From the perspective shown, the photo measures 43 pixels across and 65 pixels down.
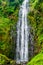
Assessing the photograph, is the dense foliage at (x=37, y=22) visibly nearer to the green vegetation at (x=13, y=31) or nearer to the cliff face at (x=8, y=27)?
the green vegetation at (x=13, y=31)

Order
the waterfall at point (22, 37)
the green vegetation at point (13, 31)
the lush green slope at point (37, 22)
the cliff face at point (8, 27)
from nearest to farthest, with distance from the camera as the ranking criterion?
the green vegetation at point (13, 31) → the lush green slope at point (37, 22) → the cliff face at point (8, 27) → the waterfall at point (22, 37)

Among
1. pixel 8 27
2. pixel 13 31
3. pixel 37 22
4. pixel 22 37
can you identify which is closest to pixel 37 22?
pixel 37 22

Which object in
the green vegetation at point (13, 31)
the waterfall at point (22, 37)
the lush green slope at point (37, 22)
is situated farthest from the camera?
the waterfall at point (22, 37)

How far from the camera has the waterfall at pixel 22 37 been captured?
40.9 feet

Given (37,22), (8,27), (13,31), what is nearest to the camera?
(37,22)

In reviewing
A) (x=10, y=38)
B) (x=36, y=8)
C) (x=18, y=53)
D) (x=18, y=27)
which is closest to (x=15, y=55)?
(x=18, y=53)

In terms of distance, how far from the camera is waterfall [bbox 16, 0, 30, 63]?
12.5m

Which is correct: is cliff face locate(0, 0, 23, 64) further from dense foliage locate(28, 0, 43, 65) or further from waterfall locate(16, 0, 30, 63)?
dense foliage locate(28, 0, 43, 65)

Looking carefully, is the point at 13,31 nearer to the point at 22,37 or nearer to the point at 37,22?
the point at 22,37

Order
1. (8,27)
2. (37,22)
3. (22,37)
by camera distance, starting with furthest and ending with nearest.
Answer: (22,37) < (8,27) < (37,22)

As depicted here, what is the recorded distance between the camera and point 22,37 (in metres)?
13.3

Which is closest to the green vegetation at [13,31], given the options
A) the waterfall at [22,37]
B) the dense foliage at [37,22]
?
the dense foliage at [37,22]

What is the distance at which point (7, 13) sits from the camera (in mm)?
14711

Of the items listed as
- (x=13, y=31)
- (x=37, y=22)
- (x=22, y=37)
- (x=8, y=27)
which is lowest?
(x=22, y=37)
